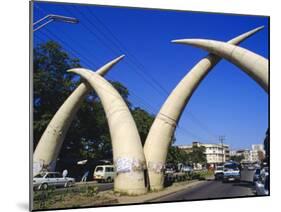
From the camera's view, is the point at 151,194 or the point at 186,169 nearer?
the point at 151,194

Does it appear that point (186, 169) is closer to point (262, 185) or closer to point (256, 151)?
point (256, 151)

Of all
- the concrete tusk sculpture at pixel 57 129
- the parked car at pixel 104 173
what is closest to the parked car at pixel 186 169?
the parked car at pixel 104 173

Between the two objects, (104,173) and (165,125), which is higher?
(165,125)

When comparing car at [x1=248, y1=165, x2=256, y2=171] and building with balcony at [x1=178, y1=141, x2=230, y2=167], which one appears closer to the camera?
building with balcony at [x1=178, y1=141, x2=230, y2=167]

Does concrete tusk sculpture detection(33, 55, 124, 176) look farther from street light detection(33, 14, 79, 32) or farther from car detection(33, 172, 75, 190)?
street light detection(33, 14, 79, 32)

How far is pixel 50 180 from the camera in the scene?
949 centimetres

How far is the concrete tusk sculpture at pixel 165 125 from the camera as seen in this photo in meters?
10.5

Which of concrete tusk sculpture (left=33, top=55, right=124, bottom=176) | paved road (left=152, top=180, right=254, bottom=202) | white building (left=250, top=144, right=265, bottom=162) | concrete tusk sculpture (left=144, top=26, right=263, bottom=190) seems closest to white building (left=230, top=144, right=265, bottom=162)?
white building (left=250, top=144, right=265, bottom=162)

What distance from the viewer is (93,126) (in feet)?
33.3

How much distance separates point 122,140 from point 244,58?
3035mm

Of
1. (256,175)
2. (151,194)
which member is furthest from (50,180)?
(256,175)

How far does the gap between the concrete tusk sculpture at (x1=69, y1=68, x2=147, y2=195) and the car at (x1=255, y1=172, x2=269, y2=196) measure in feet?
8.20

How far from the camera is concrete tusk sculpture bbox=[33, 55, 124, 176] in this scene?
31.2ft

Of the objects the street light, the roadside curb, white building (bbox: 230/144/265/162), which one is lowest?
the roadside curb
